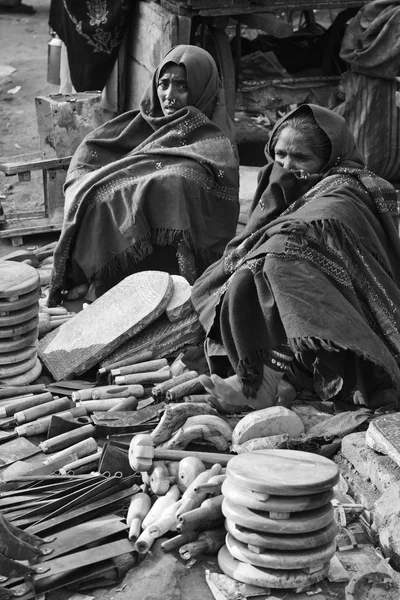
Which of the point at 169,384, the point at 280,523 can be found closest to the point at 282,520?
the point at 280,523

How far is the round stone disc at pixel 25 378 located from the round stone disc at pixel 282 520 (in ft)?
6.70

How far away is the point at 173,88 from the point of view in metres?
6.65

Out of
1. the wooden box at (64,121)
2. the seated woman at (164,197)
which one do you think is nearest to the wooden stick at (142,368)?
the seated woman at (164,197)

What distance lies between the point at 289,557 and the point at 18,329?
2316 millimetres

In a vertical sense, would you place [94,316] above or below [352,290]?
below

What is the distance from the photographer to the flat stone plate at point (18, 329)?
520 cm

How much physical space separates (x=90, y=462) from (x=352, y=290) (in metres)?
1.53

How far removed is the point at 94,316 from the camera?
5738 millimetres

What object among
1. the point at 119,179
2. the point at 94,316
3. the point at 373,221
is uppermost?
the point at 373,221

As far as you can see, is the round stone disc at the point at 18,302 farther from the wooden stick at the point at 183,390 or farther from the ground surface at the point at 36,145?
the ground surface at the point at 36,145

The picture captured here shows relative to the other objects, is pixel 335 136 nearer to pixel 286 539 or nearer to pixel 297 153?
pixel 297 153

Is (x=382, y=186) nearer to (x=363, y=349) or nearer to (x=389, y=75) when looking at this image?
(x=363, y=349)

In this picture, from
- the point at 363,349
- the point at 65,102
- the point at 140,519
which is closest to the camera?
the point at 140,519

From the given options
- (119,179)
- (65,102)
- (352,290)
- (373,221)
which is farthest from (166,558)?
(65,102)
